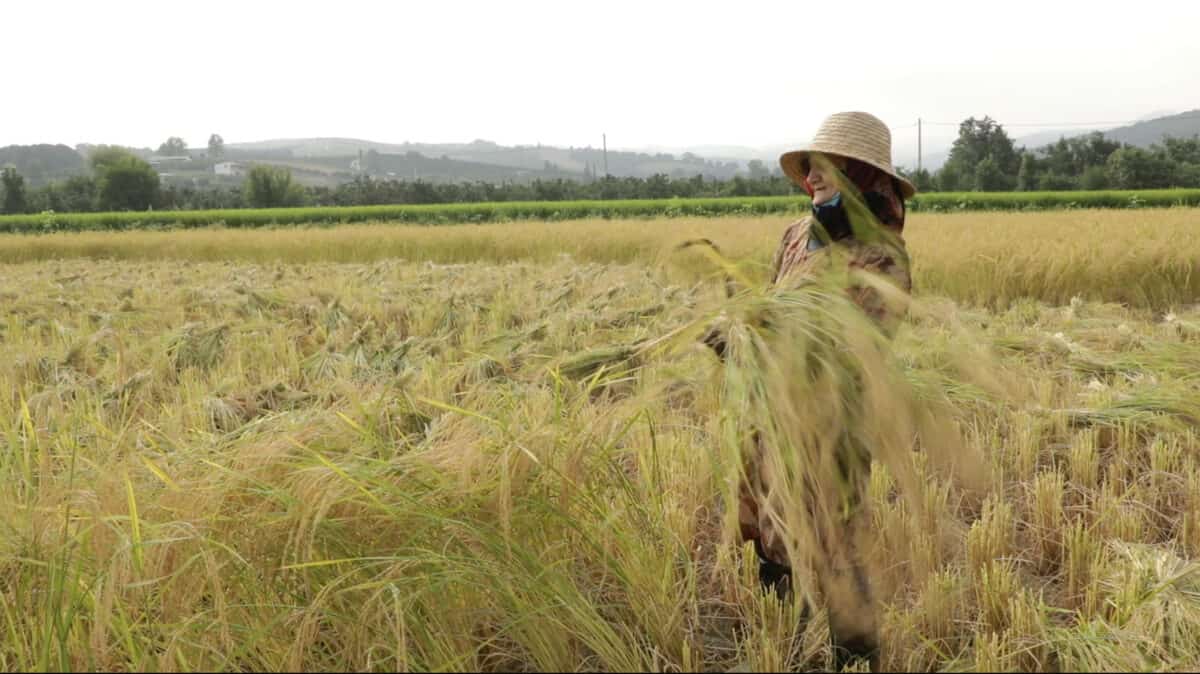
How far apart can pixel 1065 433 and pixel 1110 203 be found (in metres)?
21.9

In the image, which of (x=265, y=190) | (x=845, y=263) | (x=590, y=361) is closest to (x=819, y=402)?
(x=845, y=263)

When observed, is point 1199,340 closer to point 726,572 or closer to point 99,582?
point 726,572

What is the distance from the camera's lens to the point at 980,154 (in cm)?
3909

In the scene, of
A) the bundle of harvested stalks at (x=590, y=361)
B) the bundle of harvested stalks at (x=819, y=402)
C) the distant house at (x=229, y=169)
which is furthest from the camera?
the distant house at (x=229, y=169)

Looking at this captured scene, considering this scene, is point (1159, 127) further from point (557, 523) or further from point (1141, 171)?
point (557, 523)

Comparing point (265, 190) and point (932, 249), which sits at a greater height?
point (265, 190)

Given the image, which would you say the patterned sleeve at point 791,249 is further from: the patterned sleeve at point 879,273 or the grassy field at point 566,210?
the grassy field at point 566,210

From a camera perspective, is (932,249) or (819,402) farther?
(932,249)

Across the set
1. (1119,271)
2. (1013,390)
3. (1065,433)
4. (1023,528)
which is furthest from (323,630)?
(1119,271)

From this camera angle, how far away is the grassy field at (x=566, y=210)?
20.6 m

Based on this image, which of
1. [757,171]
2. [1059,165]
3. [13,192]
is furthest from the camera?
[13,192]

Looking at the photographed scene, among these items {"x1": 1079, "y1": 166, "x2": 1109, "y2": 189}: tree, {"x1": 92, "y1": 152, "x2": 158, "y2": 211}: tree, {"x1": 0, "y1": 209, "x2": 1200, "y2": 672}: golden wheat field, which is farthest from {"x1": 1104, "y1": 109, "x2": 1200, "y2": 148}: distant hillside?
{"x1": 0, "y1": 209, "x2": 1200, "y2": 672}: golden wheat field

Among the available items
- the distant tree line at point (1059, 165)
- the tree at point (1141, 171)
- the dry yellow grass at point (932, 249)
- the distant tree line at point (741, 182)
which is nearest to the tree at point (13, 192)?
the distant tree line at point (741, 182)

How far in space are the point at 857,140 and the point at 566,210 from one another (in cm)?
2142
